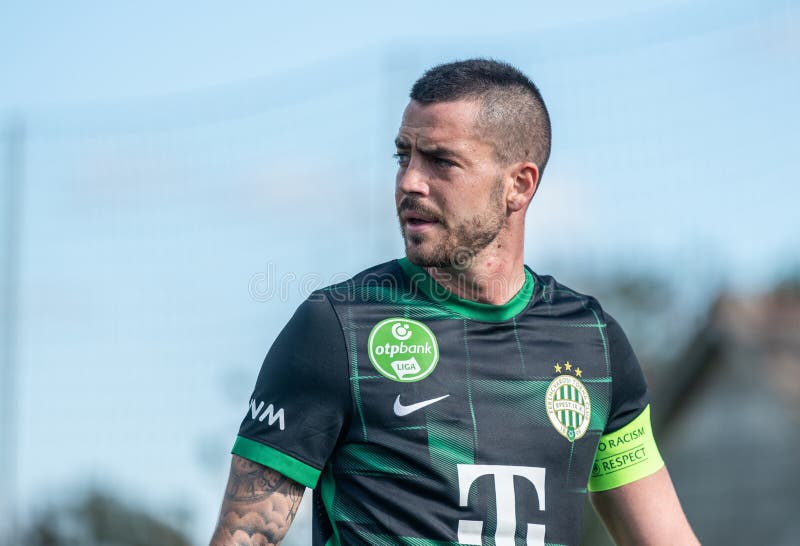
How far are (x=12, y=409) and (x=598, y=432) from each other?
615cm

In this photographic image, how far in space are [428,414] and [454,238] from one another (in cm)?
52

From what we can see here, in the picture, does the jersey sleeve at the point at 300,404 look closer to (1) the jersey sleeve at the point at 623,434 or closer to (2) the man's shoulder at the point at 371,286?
(2) the man's shoulder at the point at 371,286

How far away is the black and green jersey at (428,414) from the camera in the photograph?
114 inches

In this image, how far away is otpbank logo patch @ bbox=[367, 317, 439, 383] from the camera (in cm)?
300

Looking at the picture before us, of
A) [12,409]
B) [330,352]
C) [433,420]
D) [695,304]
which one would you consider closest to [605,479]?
[433,420]

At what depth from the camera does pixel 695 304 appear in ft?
23.9

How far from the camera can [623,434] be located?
132 inches

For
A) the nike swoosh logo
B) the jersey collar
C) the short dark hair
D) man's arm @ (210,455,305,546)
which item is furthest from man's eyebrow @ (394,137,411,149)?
man's arm @ (210,455,305,546)

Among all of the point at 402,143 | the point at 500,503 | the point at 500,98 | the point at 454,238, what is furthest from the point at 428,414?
the point at 500,98

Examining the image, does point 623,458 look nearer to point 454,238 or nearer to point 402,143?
point 454,238

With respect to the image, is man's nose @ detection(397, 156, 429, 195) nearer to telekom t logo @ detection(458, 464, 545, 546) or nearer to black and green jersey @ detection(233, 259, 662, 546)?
black and green jersey @ detection(233, 259, 662, 546)

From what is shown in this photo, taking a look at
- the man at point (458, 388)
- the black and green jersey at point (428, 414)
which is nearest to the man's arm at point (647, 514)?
the man at point (458, 388)

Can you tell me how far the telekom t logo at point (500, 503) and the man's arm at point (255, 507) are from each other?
43 cm

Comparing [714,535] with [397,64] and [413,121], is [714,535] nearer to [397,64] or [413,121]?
[397,64]
